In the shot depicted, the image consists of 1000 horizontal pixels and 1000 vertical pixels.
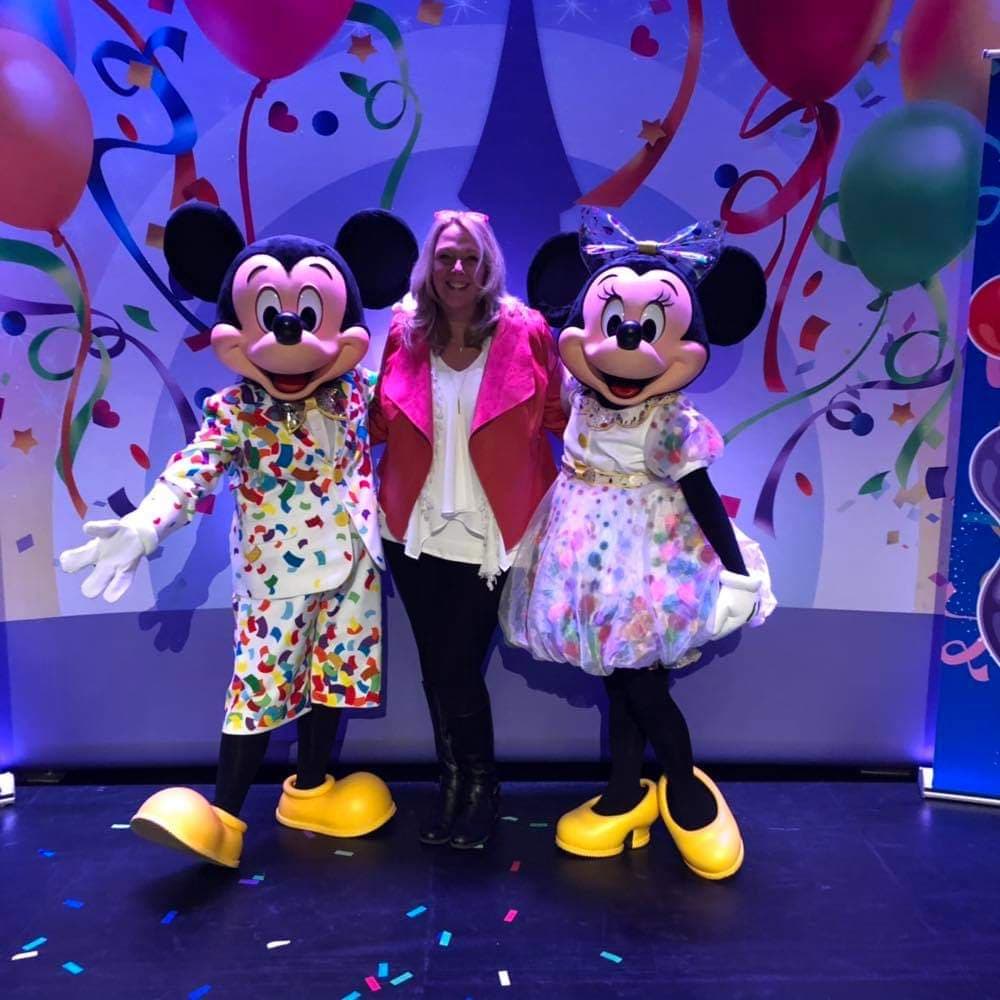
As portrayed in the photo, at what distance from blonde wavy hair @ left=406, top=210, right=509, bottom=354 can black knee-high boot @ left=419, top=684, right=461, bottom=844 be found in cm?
94

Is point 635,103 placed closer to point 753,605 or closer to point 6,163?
point 753,605

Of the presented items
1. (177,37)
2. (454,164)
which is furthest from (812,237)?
(177,37)

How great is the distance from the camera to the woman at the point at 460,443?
2.33 meters

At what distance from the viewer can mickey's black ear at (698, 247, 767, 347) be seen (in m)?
2.34

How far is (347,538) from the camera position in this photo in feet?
7.88

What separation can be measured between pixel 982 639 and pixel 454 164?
2.06 metres

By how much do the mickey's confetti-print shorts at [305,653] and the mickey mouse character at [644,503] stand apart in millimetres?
377

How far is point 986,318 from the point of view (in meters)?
2.67

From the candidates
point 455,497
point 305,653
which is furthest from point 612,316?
point 305,653

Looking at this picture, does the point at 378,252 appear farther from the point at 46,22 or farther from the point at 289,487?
the point at 46,22

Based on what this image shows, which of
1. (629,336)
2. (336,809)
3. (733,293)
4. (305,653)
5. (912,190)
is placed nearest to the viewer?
(629,336)

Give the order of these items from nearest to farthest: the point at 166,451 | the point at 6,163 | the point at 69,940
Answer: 1. the point at 69,940
2. the point at 6,163
3. the point at 166,451

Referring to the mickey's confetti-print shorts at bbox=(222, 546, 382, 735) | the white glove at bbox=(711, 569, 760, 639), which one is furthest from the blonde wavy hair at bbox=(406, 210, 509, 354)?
the white glove at bbox=(711, 569, 760, 639)

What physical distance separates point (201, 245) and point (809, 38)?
1757 millimetres
